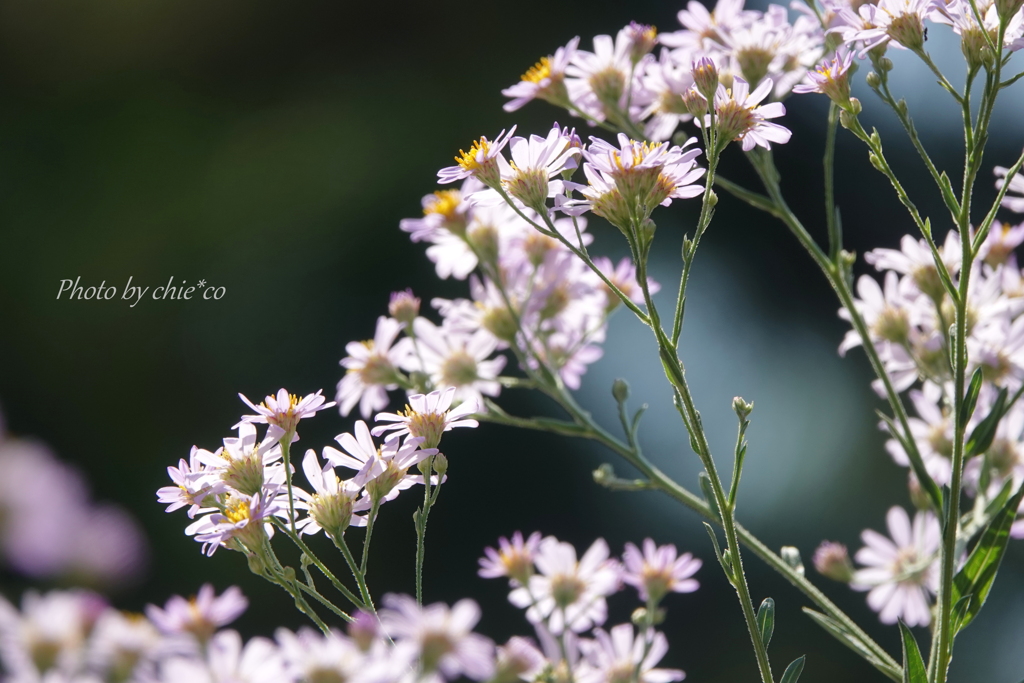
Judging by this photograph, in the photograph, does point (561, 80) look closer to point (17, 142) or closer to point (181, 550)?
point (181, 550)

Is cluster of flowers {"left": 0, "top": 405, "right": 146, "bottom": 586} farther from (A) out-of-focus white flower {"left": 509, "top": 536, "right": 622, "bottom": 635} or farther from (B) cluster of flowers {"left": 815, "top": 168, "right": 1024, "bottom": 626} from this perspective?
(B) cluster of flowers {"left": 815, "top": 168, "right": 1024, "bottom": 626}

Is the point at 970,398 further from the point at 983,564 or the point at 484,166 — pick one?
A: the point at 484,166

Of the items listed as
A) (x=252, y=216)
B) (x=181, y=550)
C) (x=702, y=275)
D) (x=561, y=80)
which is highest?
(x=561, y=80)

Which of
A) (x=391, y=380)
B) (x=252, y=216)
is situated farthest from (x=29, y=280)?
(x=391, y=380)

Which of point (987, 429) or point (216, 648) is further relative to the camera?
point (987, 429)

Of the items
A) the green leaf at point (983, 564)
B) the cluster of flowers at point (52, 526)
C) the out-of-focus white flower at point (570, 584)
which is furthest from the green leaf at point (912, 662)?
the cluster of flowers at point (52, 526)

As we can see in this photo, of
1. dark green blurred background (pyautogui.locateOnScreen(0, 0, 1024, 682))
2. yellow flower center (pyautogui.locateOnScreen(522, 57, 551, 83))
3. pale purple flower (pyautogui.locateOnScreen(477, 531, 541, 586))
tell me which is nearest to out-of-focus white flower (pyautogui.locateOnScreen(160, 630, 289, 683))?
pale purple flower (pyautogui.locateOnScreen(477, 531, 541, 586))

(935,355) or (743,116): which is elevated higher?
(743,116)

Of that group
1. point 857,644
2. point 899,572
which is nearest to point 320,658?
point 857,644
